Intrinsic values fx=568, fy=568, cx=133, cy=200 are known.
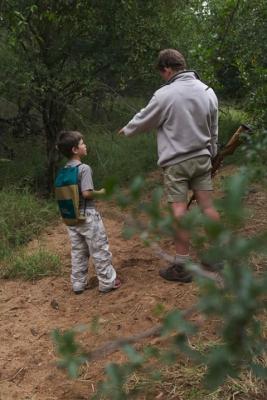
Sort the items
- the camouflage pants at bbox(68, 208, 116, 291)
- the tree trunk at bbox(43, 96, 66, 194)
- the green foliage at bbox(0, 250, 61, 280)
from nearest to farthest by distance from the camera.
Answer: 1. the camouflage pants at bbox(68, 208, 116, 291)
2. the green foliage at bbox(0, 250, 61, 280)
3. the tree trunk at bbox(43, 96, 66, 194)

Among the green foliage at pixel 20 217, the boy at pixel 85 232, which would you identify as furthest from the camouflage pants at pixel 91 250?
the green foliage at pixel 20 217

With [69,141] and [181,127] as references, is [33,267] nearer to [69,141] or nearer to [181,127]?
[69,141]

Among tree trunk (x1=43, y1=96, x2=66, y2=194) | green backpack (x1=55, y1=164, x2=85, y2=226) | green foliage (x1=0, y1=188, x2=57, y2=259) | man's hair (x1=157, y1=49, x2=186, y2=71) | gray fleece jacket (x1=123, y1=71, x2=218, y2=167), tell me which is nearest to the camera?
gray fleece jacket (x1=123, y1=71, x2=218, y2=167)

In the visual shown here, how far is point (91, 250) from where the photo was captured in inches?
170

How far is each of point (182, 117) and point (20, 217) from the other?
309 centimetres

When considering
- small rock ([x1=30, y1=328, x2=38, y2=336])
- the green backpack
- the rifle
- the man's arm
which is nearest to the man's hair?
the man's arm

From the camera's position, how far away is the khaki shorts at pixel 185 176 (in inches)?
157

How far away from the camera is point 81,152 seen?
425 centimetres

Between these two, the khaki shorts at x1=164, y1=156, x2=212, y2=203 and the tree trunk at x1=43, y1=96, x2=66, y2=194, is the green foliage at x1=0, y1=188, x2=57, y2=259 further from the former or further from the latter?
the khaki shorts at x1=164, y1=156, x2=212, y2=203

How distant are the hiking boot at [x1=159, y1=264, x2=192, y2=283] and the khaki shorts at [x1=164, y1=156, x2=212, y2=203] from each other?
542 mm

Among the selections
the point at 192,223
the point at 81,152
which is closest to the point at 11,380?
the point at 81,152

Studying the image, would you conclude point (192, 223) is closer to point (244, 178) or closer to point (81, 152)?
Result: point (244, 178)

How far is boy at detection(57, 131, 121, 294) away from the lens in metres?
4.18

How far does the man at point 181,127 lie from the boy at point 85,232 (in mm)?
427
